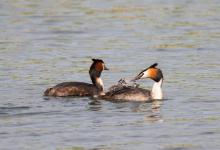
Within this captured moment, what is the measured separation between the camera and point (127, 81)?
2078 cm

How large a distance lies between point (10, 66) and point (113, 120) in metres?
6.89

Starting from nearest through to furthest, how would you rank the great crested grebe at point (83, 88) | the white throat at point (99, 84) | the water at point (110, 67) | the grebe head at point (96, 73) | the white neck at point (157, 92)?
the water at point (110, 67) → the white neck at point (157, 92) → the great crested grebe at point (83, 88) → the white throat at point (99, 84) → the grebe head at point (96, 73)

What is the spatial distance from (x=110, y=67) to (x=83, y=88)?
3195 mm

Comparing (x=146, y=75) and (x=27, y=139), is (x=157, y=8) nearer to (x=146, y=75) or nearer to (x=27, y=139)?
(x=146, y=75)

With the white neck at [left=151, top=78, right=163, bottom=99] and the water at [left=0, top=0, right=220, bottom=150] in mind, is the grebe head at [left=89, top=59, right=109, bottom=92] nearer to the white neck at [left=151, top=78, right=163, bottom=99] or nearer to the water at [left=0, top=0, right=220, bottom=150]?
the water at [left=0, top=0, right=220, bottom=150]

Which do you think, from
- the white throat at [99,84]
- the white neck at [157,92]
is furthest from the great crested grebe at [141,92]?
the white throat at [99,84]

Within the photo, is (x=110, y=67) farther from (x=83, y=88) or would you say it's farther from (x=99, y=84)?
(x=83, y=88)

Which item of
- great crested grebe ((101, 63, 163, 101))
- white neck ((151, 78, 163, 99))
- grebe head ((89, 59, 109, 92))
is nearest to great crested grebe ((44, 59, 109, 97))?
grebe head ((89, 59, 109, 92))

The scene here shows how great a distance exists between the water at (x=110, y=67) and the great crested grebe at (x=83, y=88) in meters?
0.32

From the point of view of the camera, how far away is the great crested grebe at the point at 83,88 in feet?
65.8

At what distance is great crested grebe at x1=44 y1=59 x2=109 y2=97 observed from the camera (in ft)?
65.8

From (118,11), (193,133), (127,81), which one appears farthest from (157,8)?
(193,133)

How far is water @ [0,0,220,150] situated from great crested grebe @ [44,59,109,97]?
0.32m

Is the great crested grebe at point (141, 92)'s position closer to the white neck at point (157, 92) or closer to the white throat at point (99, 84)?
the white neck at point (157, 92)
